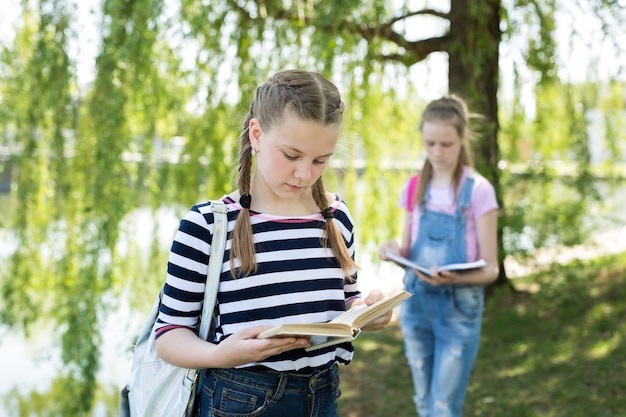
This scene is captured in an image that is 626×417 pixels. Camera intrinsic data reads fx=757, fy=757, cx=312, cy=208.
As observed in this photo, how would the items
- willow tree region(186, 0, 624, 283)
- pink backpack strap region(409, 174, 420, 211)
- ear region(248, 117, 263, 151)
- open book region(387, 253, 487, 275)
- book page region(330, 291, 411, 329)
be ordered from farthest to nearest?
1. willow tree region(186, 0, 624, 283)
2. pink backpack strap region(409, 174, 420, 211)
3. open book region(387, 253, 487, 275)
4. ear region(248, 117, 263, 151)
5. book page region(330, 291, 411, 329)

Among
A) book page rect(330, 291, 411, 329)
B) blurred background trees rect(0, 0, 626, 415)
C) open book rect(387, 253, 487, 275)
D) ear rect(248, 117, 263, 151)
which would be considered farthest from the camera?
blurred background trees rect(0, 0, 626, 415)

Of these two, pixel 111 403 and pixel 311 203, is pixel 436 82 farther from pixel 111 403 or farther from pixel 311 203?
pixel 311 203

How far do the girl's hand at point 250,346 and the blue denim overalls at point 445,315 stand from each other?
1372 millimetres

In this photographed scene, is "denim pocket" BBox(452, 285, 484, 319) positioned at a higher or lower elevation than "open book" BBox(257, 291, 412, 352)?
lower

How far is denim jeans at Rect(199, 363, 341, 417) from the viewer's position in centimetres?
160

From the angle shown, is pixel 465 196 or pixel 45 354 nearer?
pixel 465 196

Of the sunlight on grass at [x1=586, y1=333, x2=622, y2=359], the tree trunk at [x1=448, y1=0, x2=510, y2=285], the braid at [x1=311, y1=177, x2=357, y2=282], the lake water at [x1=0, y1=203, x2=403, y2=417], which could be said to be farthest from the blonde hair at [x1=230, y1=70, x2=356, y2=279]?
the sunlight on grass at [x1=586, y1=333, x2=622, y2=359]

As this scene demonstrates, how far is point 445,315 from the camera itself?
9.21 ft

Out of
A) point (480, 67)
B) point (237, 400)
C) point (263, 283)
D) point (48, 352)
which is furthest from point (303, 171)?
point (48, 352)

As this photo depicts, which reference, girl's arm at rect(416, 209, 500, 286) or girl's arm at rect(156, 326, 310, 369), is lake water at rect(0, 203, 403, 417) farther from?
girl's arm at rect(156, 326, 310, 369)

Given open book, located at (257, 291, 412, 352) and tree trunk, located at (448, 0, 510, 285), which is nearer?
open book, located at (257, 291, 412, 352)

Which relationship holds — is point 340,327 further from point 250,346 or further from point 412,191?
point 412,191

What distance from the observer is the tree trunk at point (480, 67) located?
468cm

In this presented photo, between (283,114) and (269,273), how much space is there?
34 cm
